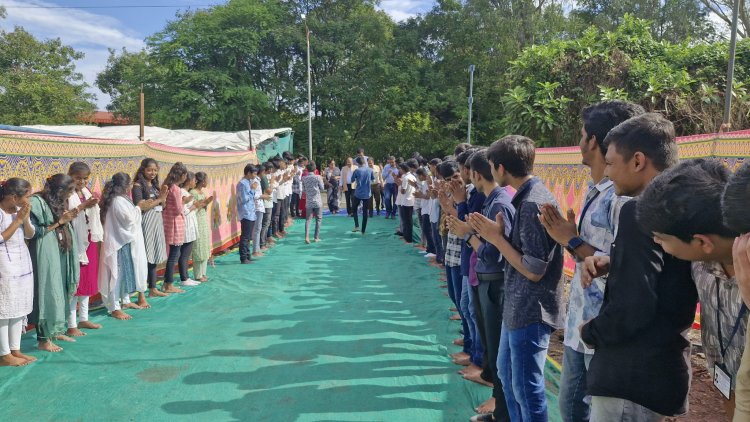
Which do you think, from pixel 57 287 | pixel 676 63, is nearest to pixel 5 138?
pixel 57 287

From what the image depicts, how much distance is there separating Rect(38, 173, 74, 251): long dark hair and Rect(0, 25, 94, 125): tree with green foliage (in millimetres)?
23947

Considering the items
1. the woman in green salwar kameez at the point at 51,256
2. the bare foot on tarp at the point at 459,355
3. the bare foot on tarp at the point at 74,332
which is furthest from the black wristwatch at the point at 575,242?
the bare foot on tarp at the point at 74,332

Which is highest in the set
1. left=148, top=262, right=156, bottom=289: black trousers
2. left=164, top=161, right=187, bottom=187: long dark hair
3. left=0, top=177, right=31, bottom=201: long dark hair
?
left=164, top=161, right=187, bottom=187: long dark hair

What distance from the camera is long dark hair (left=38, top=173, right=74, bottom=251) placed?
4.46 m

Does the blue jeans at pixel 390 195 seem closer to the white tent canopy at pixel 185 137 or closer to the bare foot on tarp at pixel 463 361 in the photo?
the white tent canopy at pixel 185 137

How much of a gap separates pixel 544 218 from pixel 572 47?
9.15 m

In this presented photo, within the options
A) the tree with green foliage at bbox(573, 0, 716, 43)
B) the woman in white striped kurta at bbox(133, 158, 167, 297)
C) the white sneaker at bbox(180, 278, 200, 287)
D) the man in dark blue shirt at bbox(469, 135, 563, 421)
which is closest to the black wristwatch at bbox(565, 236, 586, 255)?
the man in dark blue shirt at bbox(469, 135, 563, 421)

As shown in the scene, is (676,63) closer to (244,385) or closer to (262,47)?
(244,385)

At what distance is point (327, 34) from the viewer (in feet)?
89.4

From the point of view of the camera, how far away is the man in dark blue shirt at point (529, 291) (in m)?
2.49

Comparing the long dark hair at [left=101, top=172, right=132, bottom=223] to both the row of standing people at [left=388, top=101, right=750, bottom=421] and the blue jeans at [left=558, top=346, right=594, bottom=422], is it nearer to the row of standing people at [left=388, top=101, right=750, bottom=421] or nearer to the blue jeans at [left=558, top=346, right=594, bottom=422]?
the row of standing people at [left=388, top=101, right=750, bottom=421]

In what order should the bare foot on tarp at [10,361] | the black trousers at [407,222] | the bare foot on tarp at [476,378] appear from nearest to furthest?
1. the bare foot on tarp at [476,378]
2. the bare foot on tarp at [10,361]
3. the black trousers at [407,222]

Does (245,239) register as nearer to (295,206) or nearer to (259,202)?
(259,202)

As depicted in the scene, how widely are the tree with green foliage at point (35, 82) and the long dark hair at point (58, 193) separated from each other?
23947mm
